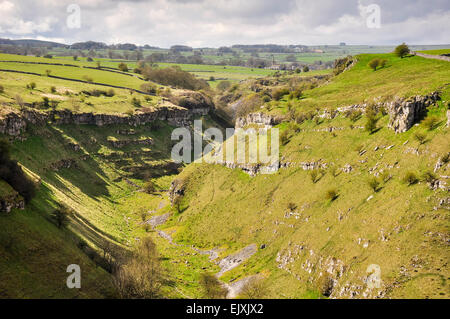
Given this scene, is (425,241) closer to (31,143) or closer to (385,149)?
(385,149)

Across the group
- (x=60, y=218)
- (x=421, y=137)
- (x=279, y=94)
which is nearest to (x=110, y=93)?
(x=279, y=94)

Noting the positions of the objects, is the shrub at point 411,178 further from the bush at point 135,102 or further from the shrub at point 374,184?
the bush at point 135,102

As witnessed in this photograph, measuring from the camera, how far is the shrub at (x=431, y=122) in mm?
49953

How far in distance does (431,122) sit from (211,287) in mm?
43982

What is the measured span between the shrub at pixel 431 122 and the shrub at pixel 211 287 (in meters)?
41.7

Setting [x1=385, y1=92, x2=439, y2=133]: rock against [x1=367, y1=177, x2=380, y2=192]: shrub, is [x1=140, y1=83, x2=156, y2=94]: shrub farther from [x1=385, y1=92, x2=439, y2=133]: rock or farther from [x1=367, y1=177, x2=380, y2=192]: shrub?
[x1=367, y1=177, x2=380, y2=192]: shrub

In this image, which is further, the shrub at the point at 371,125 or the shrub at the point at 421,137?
the shrub at the point at 371,125

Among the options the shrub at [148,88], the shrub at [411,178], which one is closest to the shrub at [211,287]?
the shrub at [411,178]

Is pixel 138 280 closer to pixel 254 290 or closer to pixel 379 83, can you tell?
pixel 254 290

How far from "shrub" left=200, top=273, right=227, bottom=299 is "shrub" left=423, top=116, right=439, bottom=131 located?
41.7 m

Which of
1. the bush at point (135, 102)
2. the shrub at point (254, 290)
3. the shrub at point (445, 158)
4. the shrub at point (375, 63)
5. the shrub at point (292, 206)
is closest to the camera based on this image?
the shrub at point (445, 158)

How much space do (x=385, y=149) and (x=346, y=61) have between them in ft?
218

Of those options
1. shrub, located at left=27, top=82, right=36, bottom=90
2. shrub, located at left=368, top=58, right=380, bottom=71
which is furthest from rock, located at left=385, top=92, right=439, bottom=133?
shrub, located at left=27, top=82, right=36, bottom=90

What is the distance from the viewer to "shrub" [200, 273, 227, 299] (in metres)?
48.5
